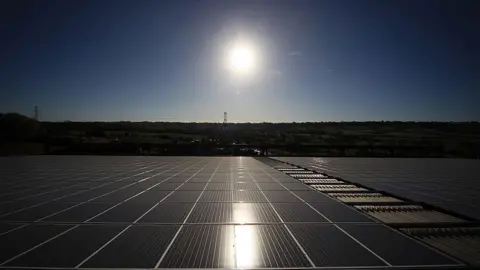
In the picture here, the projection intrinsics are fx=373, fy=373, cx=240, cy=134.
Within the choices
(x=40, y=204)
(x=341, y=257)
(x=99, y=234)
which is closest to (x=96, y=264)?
(x=99, y=234)

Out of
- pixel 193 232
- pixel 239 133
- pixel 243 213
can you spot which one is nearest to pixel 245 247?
pixel 193 232

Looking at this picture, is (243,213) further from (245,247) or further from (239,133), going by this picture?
(239,133)

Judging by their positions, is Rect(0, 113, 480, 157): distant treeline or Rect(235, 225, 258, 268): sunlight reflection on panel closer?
Rect(235, 225, 258, 268): sunlight reflection on panel

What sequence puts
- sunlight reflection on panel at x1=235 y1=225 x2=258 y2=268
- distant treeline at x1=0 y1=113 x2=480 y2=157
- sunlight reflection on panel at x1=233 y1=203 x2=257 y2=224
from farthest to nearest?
distant treeline at x1=0 y1=113 x2=480 y2=157 → sunlight reflection on panel at x1=233 y1=203 x2=257 y2=224 → sunlight reflection on panel at x1=235 y1=225 x2=258 y2=268

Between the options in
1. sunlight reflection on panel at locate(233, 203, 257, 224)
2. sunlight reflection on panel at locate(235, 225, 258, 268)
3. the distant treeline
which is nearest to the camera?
sunlight reflection on panel at locate(235, 225, 258, 268)

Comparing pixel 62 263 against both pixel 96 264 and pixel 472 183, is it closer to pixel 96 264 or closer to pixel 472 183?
pixel 96 264

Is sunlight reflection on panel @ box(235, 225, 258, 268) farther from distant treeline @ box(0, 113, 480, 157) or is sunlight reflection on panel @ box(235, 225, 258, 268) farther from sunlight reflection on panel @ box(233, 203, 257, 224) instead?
distant treeline @ box(0, 113, 480, 157)

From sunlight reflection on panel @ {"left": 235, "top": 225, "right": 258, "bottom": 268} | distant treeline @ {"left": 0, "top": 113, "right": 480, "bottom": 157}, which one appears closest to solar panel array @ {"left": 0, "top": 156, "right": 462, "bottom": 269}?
sunlight reflection on panel @ {"left": 235, "top": 225, "right": 258, "bottom": 268}
